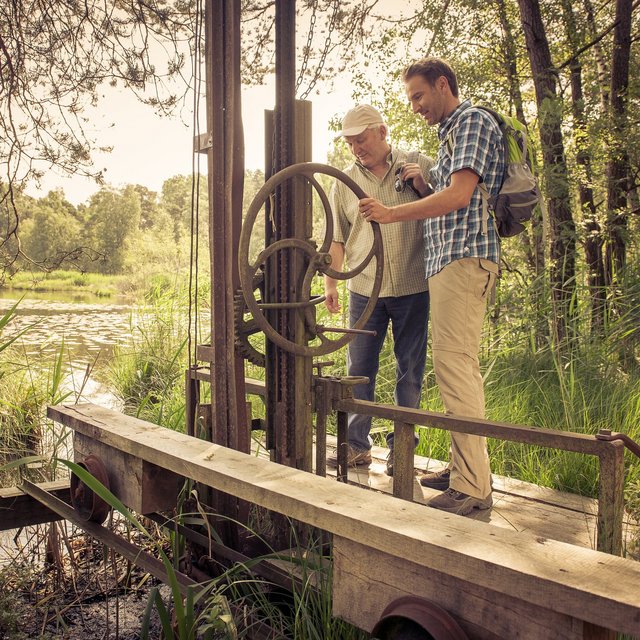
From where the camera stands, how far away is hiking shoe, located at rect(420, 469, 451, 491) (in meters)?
3.08

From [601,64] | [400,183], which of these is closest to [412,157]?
[400,183]

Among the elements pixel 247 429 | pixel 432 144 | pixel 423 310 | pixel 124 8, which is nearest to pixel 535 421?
pixel 423 310

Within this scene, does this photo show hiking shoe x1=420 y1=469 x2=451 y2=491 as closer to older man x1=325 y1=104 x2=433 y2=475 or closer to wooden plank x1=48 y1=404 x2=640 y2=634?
older man x1=325 y1=104 x2=433 y2=475

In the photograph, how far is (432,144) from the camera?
310 inches

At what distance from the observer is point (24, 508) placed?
10.2ft

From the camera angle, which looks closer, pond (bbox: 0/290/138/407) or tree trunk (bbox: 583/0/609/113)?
tree trunk (bbox: 583/0/609/113)

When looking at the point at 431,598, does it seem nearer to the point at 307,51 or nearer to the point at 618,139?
the point at 307,51

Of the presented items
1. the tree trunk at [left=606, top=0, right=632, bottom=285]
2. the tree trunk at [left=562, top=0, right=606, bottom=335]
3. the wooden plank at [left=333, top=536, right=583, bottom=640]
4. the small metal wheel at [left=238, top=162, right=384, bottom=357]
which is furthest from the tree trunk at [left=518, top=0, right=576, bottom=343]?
the wooden plank at [left=333, top=536, right=583, bottom=640]

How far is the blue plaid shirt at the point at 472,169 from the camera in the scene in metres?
2.57

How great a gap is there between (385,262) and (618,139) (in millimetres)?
3286

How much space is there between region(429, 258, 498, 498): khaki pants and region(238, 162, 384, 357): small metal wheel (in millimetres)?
276

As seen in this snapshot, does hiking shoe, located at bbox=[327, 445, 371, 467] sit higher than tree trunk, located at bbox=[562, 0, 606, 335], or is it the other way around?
tree trunk, located at bbox=[562, 0, 606, 335]

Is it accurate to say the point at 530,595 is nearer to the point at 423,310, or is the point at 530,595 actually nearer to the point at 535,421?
the point at 423,310

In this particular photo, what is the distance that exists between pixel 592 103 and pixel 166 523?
479 cm
